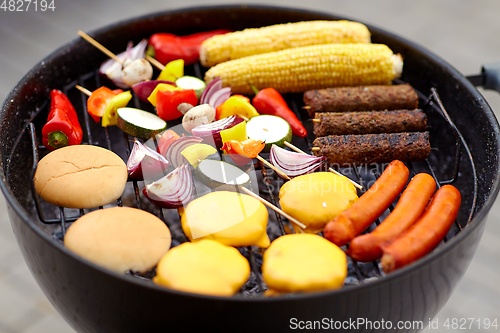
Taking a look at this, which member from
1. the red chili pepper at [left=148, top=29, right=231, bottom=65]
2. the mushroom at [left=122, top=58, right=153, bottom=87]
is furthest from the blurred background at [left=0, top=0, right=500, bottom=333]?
the mushroom at [left=122, top=58, right=153, bottom=87]

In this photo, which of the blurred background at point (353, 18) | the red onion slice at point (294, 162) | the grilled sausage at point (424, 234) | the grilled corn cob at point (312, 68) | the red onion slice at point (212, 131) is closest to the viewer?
the grilled sausage at point (424, 234)

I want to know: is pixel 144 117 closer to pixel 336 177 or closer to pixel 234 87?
pixel 234 87

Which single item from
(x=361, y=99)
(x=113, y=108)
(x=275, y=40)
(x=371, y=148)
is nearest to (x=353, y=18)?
(x=275, y=40)

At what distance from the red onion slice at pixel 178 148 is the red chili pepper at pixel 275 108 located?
523 mm

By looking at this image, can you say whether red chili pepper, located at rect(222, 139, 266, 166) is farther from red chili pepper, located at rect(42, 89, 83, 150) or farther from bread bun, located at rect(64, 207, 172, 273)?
→ red chili pepper, located at rect(42, 89, 83, 150)

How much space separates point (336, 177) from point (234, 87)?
967 millimetres

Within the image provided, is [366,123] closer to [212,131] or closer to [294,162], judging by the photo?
[294,162]

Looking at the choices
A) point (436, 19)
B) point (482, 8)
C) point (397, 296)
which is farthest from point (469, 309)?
point (482, 8)

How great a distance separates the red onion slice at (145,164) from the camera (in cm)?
218

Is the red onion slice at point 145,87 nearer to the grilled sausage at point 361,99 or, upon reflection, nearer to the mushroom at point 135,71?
the mushroom at point 135,71

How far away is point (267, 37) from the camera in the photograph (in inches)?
116

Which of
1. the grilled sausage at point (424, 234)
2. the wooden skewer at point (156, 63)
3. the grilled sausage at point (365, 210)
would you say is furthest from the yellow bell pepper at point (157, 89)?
the grilled sausage at point (424, 234)

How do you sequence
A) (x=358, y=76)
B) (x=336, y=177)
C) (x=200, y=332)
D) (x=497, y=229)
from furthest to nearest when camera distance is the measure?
(x=497, y=229) → (x=358, y=76) → (x=336, y=177) → (x=200, y=332)

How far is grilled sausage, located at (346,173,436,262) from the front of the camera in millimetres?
1803
